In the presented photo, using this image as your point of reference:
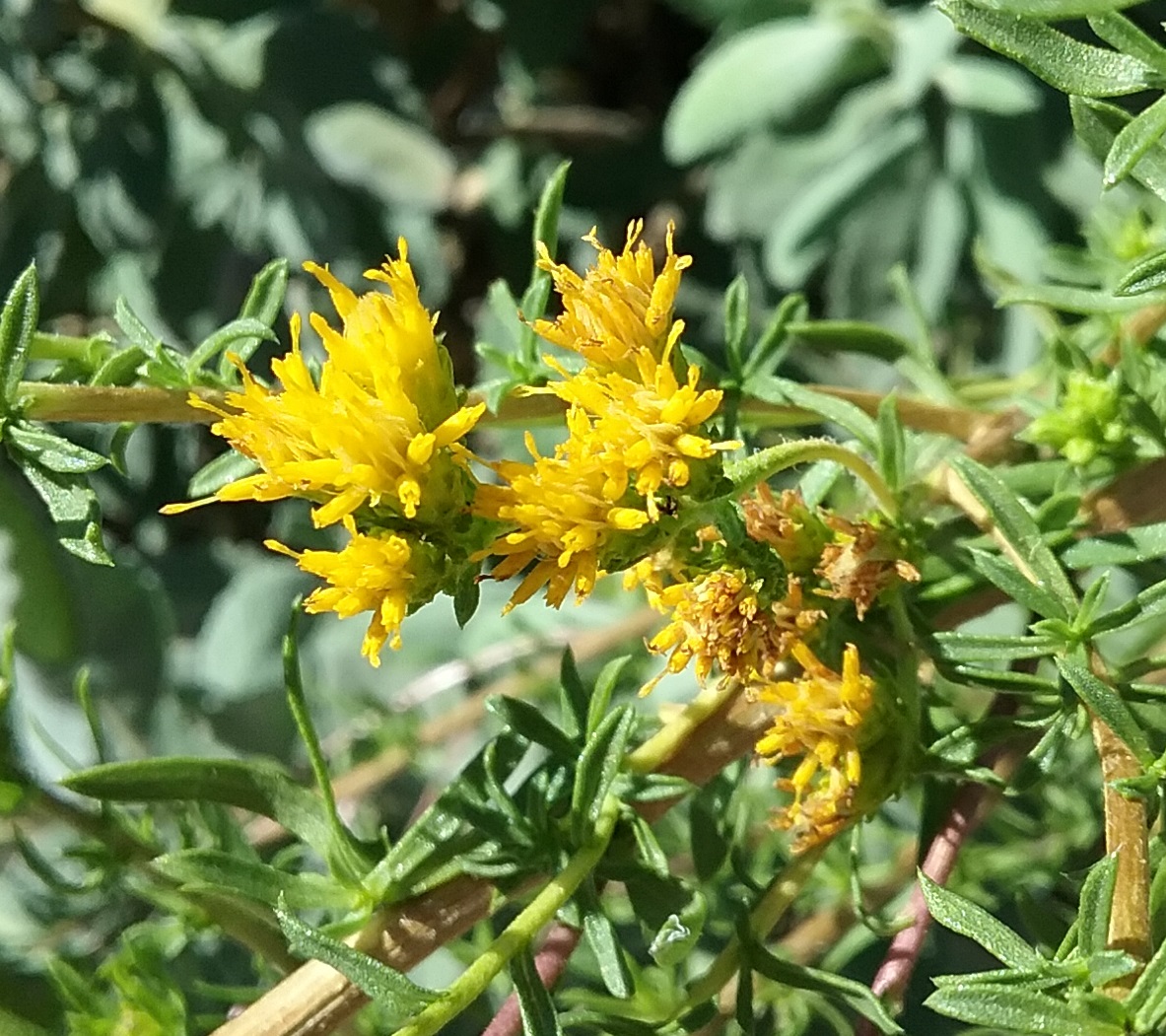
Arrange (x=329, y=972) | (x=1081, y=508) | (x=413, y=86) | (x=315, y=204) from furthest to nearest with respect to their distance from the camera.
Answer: (x=413, y=86) < (x=315, y=204) < (x=1081, y=508) < (x=329, y=972)

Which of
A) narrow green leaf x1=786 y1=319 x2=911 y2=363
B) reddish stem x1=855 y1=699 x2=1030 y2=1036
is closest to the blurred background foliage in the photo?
narrow green leaf x1=786 y1=319 x2=911 y2=363

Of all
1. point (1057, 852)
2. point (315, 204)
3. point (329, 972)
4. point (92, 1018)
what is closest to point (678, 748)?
point (329, 972)

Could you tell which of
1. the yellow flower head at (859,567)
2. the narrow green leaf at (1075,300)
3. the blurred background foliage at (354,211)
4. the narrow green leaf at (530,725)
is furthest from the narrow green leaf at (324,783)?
the blurred background foliage at (354,211)

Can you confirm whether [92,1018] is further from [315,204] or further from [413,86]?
[413,86]

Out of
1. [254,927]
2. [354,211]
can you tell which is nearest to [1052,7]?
[254,927]

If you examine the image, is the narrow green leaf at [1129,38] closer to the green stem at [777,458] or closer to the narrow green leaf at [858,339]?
the green stem at [777,458]

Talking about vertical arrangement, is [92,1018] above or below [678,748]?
below

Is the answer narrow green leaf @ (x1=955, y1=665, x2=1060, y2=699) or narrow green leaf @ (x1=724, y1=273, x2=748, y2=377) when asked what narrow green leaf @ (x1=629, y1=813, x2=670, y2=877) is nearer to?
narrow green leaf @ (x1=955, y1=665, x2=1060, y2=699)
